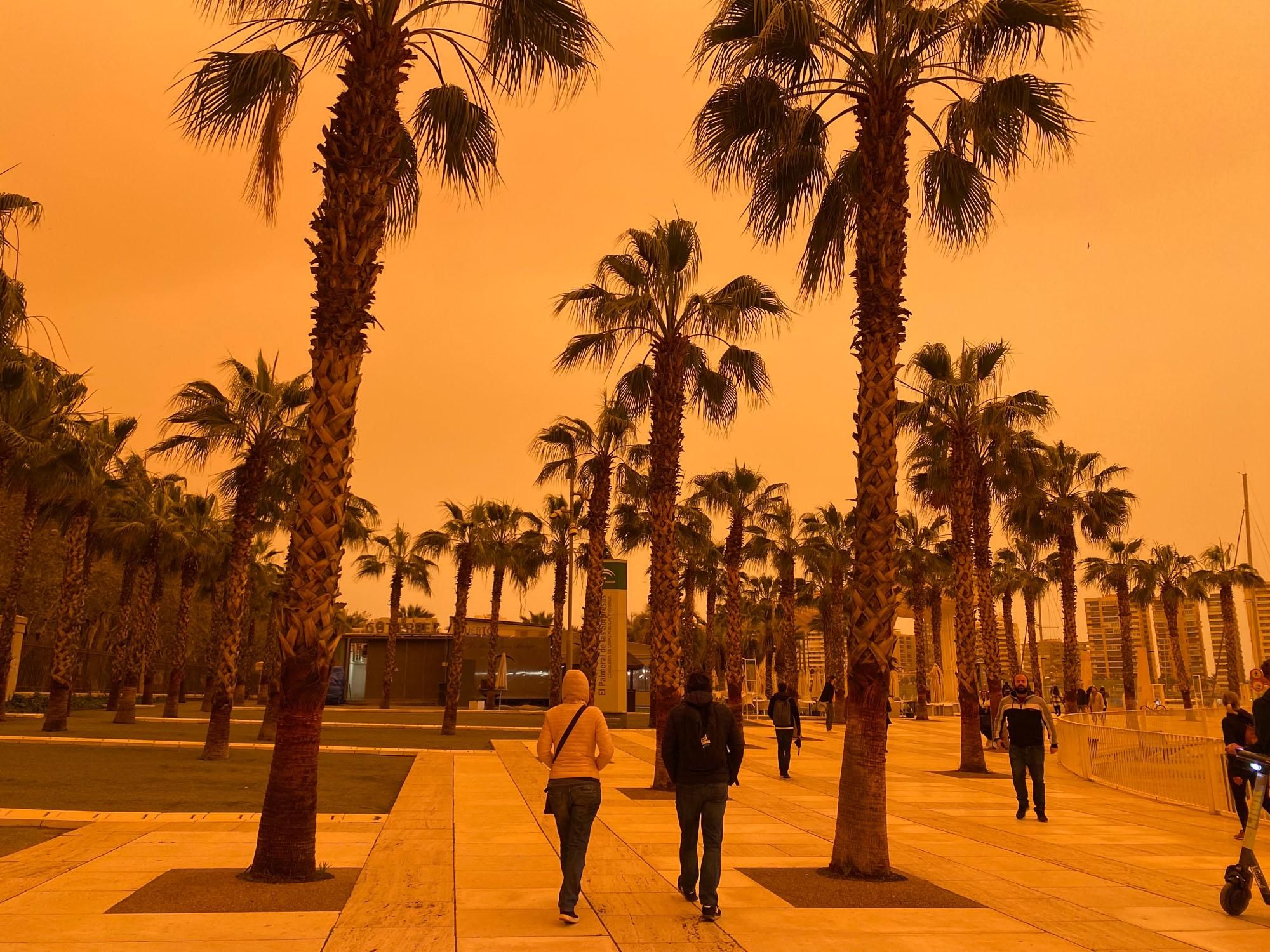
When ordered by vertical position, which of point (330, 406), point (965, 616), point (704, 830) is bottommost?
point (704, 830)

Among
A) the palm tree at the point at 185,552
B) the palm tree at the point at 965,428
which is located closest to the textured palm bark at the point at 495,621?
the palm tree at the point at 185,552

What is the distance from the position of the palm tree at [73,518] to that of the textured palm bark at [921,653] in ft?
117

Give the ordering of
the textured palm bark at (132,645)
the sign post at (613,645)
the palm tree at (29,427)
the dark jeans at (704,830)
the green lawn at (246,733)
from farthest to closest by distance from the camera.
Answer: the sign post at (613,645)
the textured palm bark at (132,645)
the green lawn at (246,733)
the palm tree at (29,427)
the dark jeans at (704,830)

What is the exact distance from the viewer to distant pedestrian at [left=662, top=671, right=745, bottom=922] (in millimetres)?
Result: 7316

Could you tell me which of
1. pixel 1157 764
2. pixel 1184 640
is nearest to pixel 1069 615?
pixel 1157 764

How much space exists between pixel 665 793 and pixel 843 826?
706 cm

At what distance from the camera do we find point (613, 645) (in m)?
38.7

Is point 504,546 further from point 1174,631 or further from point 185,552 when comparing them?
point 1174,631

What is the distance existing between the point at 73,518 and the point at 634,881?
26.0 meters

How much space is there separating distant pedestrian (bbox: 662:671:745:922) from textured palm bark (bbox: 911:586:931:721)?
41397mm

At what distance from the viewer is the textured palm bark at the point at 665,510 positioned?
16781 mm

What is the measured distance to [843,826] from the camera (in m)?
8.96

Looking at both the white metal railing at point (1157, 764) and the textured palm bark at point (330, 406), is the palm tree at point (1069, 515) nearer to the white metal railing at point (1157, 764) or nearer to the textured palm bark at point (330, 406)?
the white metal railing at point (1157, 764)

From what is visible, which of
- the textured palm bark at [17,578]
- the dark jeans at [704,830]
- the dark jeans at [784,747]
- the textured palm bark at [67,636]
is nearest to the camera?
the dark jeans at [704,830]
